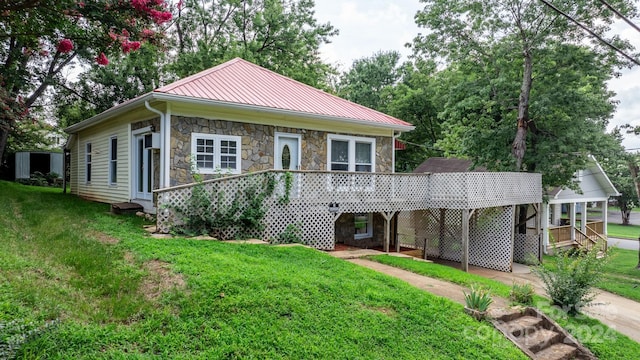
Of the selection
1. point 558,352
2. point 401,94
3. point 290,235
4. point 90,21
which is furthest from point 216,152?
point 401,94

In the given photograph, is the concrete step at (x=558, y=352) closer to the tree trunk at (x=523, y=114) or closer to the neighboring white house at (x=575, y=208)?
the tree trunk at (x=523, y=114)

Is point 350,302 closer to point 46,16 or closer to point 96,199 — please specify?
point 46,16

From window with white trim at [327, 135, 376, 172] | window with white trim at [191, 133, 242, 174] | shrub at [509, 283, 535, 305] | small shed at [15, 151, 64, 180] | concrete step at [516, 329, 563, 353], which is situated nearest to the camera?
concrete step at [516, 329, 563, 353]

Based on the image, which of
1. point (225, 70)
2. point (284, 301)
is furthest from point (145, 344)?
point (225, 70)

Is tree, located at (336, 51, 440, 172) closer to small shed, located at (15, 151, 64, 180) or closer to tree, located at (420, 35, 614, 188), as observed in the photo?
tree, located at (420, 35, 614, 188)

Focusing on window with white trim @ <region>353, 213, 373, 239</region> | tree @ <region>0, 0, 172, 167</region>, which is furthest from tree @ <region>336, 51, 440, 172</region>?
tree @ <region>0, 0, 172, 167</region>

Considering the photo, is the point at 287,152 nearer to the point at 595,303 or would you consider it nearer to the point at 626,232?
the point at 595,303

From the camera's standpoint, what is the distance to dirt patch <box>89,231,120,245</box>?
22.9ft

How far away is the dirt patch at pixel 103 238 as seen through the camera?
6969mm

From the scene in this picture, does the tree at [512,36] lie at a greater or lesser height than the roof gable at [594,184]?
greater

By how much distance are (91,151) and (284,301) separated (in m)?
12.7

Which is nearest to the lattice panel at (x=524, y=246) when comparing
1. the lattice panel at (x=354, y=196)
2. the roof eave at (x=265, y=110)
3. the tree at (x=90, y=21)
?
the lattice panel at (x=354, y=196)

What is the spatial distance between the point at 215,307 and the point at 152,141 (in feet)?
22.6

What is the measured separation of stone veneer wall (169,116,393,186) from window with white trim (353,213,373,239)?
1.84 metres
